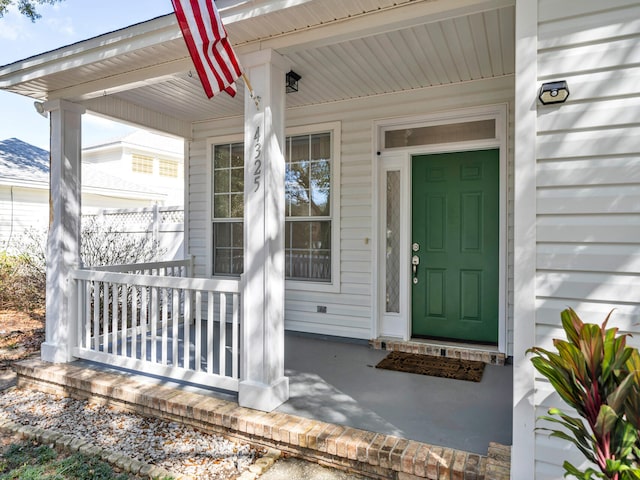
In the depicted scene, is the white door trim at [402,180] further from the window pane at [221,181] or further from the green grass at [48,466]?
the green grass at [48,466]

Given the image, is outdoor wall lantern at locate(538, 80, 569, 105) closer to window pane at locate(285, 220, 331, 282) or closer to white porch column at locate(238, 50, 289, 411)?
white porch column at locate(238, 50, 289, 411)

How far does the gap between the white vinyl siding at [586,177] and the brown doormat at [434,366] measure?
157 cm

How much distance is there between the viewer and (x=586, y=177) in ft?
6.56

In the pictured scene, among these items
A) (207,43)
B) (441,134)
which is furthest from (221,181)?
(207,43)

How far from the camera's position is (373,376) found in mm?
3574

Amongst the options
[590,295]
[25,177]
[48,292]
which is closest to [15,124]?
[25,177]

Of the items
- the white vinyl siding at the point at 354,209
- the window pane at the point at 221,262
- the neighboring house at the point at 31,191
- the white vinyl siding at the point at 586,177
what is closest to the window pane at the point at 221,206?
the window pane at the point at 221,262

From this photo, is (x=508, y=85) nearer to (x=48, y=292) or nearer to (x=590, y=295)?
(x=590, y=295)

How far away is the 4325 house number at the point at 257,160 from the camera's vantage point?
2979mm

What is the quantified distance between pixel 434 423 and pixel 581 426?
→ 1.21m

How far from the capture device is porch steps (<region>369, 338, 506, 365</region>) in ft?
12.9

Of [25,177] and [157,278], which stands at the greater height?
[25,177]

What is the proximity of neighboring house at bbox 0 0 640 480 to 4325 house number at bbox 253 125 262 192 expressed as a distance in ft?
0.06

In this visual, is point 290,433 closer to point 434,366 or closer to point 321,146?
point 434,366
